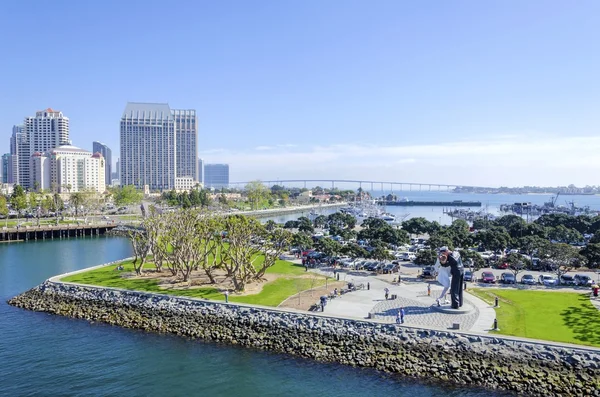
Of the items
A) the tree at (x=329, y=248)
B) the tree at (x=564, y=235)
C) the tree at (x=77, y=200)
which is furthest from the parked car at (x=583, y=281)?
the tree at (x=77, y=200)

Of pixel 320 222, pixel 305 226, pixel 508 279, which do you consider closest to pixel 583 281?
pixel 508 279

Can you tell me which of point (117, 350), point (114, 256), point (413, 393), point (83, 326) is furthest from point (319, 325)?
point (114, 256)

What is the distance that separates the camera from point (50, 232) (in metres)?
83.1

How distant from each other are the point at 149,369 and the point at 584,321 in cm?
2538

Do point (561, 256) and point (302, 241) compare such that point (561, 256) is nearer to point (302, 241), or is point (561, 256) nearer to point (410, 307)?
point (410, 307)

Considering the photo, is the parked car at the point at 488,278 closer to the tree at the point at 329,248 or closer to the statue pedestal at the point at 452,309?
the statue pedestal at the point at 452,309

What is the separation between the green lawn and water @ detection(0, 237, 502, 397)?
635cm

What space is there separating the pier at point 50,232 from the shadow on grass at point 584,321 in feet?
262

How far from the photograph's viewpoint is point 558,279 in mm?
38938

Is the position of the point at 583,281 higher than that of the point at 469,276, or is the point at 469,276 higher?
the point at 583,281

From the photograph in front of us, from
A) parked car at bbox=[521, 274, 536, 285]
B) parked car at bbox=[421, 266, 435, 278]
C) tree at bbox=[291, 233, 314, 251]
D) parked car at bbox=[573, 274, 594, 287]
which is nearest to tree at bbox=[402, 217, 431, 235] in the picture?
tree at bbox=[291, 233, 314, 251]

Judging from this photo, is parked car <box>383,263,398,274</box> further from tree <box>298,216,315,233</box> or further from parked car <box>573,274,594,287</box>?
tree <box>298,216,315,233</box>

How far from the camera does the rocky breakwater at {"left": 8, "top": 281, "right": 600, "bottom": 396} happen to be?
75.6 feet

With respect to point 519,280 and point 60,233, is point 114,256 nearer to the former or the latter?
point 60,233
